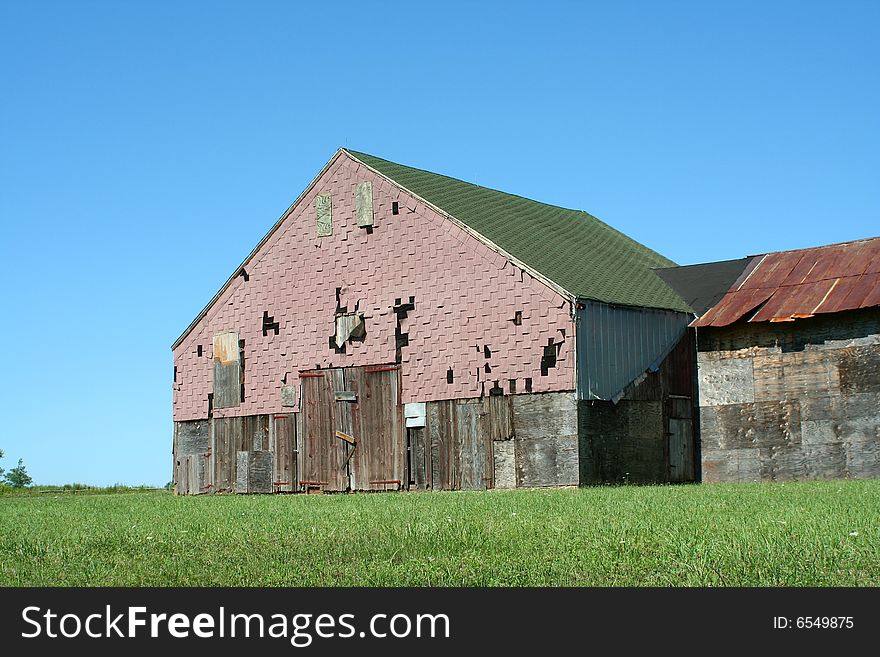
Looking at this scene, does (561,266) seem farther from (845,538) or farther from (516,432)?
(845,538)

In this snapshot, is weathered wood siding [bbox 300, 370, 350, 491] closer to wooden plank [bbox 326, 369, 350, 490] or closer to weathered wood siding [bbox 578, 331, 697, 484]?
wooden plank [bbox 326, 369, 350, 490]

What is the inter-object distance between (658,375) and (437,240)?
7.68 metres

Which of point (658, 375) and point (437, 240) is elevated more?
point (437, 240)

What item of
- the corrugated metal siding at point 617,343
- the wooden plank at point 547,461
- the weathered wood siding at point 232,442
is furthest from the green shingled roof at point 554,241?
the weathered wood siding at point 232,442

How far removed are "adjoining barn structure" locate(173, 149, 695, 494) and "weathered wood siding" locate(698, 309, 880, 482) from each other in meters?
0.95

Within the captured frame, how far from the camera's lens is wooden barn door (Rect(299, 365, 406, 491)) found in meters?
33.8

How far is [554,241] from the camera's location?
37.6 meters

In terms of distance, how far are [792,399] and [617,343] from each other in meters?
5.35

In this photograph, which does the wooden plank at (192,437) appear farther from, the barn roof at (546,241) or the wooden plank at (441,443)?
the wooden plank at (441,443)

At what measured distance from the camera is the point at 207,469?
38531 mm

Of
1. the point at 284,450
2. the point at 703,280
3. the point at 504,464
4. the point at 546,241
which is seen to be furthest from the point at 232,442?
the point at 703,280

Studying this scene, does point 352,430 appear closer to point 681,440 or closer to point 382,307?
point 382,307

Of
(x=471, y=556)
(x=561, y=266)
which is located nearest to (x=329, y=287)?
(x=561, y=266)

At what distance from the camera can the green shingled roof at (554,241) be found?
109ft
